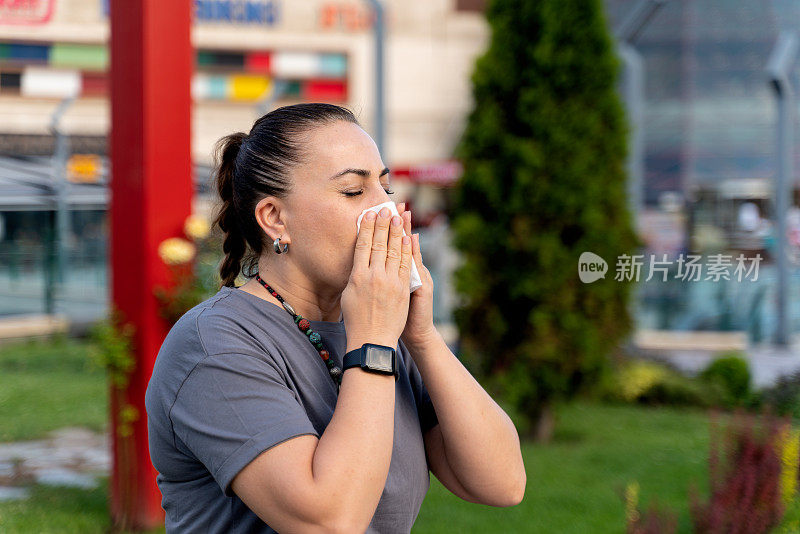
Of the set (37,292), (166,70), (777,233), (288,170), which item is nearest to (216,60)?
(37,292)

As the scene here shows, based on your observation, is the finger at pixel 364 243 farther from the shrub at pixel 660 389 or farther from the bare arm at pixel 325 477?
the shrub at pixel 660 389

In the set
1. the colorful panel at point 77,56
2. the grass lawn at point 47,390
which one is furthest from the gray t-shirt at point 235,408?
the colorful panel at point 77,56

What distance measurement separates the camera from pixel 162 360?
1.39m

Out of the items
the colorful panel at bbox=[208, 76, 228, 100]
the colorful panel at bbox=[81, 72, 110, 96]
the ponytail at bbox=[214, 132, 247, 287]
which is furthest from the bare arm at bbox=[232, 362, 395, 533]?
the colorful panel at bbox=[208, 76, 228, 100]

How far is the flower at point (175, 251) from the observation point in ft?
13.6

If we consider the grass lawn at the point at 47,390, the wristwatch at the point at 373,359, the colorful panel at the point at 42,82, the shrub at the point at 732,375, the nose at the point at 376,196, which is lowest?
the grass lawn at the point at 47,390

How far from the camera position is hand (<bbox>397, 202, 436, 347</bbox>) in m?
1.50

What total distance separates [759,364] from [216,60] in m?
25.1

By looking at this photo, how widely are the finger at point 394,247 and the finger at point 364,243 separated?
3cm

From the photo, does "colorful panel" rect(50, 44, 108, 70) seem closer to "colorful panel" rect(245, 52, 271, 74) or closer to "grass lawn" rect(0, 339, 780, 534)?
"colorful panel" rect(245, 52, 271, 74)

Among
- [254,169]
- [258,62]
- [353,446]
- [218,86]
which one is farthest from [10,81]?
[353,446]

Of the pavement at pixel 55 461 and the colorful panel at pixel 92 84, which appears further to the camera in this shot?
the colorful panel at pixel 92 84

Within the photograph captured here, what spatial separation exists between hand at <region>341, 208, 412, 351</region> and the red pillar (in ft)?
9.64

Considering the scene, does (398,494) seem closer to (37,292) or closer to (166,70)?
(166,70)
